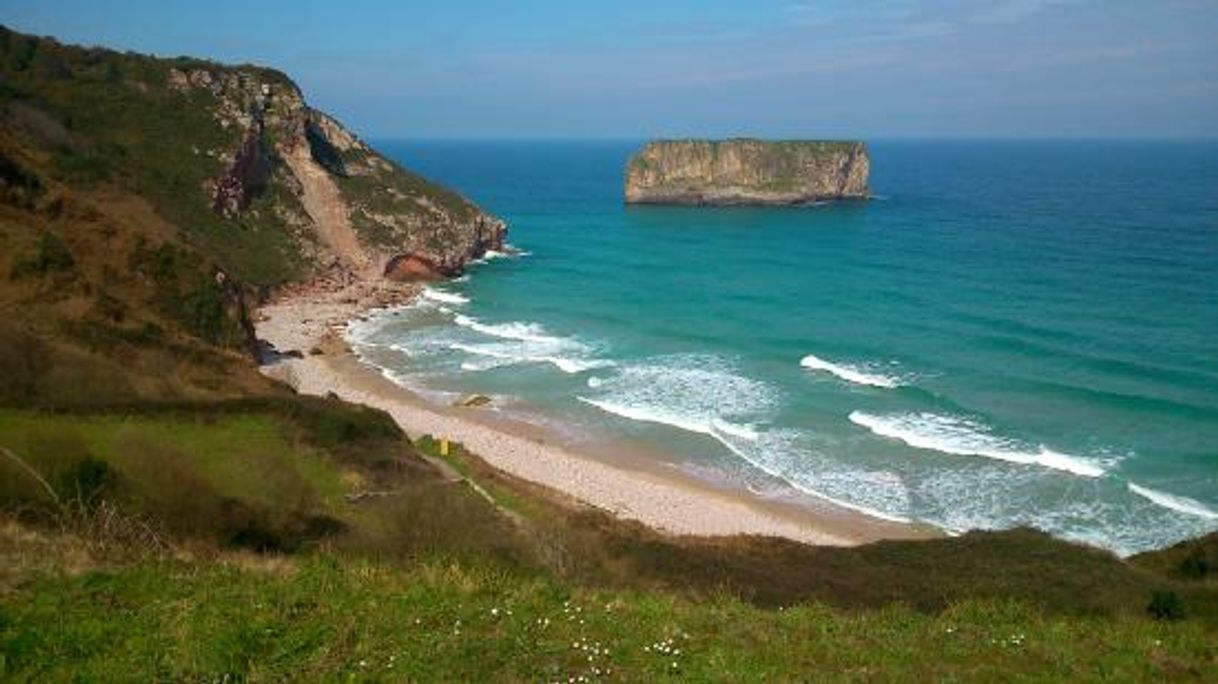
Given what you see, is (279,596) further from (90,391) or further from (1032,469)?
(1032,469)

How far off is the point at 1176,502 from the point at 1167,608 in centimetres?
1767

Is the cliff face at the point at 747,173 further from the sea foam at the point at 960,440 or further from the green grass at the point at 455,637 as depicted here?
the green grass at the point at 455,637

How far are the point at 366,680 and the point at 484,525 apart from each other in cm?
1055

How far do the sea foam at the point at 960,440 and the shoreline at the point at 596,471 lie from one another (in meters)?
6.32

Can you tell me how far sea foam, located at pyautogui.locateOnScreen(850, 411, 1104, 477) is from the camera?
32.7m

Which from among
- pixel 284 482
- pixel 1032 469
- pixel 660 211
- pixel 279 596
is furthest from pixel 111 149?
pixel 660 211

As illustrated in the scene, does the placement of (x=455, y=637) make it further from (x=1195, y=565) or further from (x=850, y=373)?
(x=850, y=373)

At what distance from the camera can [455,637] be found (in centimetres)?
830

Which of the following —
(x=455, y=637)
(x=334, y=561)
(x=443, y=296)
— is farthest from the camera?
(x=443, y=296)

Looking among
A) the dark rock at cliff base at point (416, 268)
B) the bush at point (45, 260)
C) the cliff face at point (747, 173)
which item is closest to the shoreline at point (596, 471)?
the bush at point (45, 260)

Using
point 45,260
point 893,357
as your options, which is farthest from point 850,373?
point 45,260

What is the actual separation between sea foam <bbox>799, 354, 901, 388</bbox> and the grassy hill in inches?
797

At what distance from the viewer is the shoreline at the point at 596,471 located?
29.3 m

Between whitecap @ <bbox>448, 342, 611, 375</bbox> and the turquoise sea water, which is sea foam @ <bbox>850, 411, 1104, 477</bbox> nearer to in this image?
the turquoise sea water
